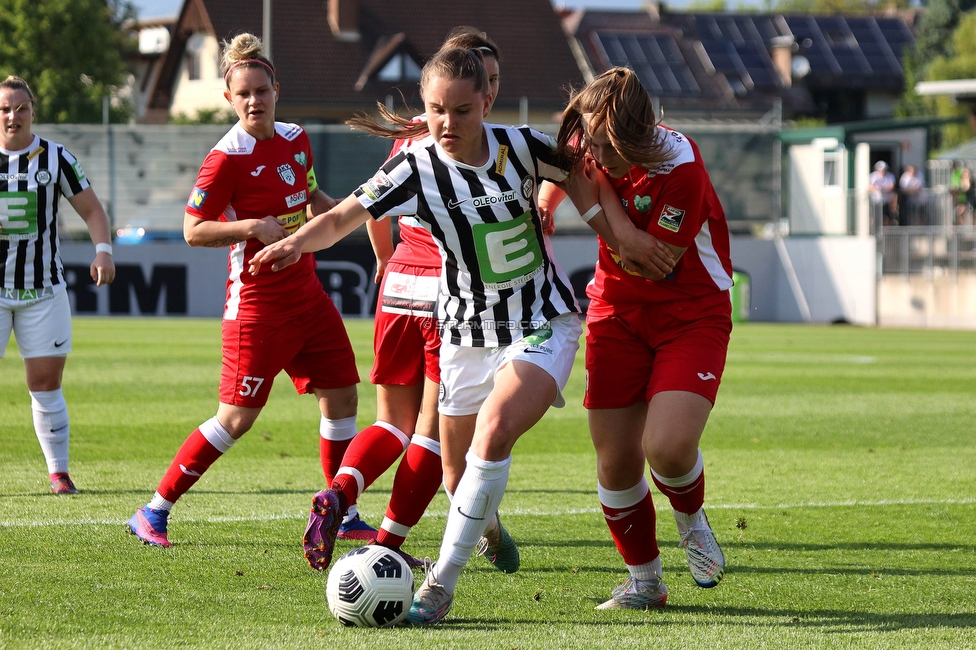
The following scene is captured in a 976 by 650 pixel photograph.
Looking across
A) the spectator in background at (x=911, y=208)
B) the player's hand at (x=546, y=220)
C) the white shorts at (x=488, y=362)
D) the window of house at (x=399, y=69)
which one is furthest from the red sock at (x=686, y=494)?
the window of house at (x=399, y=69)

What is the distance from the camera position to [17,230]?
6.73m

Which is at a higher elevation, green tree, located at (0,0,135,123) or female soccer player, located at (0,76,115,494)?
female soccer player, located at (0,76,115,494)

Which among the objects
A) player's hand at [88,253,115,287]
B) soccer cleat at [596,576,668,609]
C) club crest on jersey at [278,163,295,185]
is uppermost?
club crest on jersey at [278,163,295,185]

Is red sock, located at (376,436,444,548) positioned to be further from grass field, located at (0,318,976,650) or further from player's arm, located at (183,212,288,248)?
player's arm, located at (183,212,288,248)

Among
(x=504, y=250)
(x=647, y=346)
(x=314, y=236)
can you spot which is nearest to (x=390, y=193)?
(x=314, y=236)

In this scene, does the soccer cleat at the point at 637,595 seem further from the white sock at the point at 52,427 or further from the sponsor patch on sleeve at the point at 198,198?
the white sock at the point at 52,427

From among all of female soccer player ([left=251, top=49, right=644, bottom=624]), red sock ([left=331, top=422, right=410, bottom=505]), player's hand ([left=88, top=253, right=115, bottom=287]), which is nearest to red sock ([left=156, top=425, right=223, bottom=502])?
red sock ([left=331, top=422, right=410, bottom=505])

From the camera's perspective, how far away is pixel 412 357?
→ 511 cm

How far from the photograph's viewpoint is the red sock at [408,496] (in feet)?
15.6

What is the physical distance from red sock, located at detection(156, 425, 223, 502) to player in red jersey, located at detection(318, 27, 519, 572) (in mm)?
879

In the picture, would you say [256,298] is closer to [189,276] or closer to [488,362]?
[488,362]

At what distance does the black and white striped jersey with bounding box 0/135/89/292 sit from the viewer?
6.70 m

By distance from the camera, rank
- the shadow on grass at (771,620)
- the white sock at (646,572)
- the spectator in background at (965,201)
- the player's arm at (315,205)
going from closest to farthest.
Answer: the shadow on grass at (771,620)
the white sock at (646,572)
the player's arm at (315,205)
the spectator in background at (965,201)

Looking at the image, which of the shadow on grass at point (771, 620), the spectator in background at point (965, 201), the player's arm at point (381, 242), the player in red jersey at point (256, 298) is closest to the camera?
the shadow on grass at point (771, 620)
